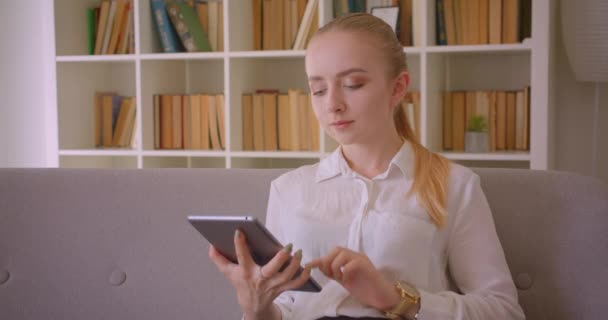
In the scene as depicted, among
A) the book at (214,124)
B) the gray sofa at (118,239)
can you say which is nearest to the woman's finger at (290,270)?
the gray sofa at (118,239)

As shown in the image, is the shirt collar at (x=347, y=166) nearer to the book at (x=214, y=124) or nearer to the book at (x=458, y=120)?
the book at (x=458, y=120)

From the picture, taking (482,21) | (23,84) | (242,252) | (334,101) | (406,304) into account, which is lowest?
(406,304)

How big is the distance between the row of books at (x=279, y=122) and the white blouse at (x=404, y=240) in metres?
1.71

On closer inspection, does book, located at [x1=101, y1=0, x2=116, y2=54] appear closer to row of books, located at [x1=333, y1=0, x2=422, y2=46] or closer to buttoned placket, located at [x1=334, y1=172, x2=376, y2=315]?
row of books, located at [x1=333, y1=0, x2=422, y2=46]

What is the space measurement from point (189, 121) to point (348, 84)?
205cm

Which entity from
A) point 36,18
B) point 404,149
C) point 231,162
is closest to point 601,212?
point 404,149

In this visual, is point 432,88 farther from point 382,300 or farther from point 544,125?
point 382,300

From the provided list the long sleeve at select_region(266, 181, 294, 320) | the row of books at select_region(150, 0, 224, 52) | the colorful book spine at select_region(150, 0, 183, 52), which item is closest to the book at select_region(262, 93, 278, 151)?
the row of books at select_region(150, 0, 224, 52)

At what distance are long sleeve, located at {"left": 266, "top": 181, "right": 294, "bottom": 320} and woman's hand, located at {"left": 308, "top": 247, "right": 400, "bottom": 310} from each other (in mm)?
199

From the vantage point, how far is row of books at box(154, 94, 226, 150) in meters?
3.28

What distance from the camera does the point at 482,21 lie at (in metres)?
2.94

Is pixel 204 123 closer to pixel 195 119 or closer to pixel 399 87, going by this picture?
pixel 195 119

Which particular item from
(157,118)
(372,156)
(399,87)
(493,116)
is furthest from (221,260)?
(157,118)

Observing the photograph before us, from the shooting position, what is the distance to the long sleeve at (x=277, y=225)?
1.41 m
